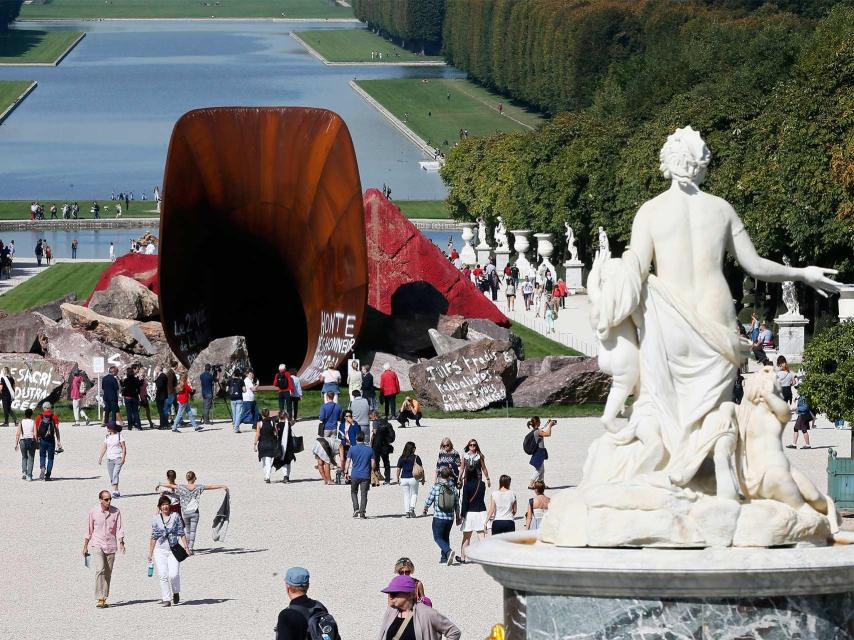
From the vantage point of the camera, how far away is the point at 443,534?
2078 cm

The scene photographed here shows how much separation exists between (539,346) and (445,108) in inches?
3984

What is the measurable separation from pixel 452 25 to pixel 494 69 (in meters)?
22.6

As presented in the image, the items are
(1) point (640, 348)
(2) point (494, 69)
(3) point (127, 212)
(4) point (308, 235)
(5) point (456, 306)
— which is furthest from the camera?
(2) point (494, 69)

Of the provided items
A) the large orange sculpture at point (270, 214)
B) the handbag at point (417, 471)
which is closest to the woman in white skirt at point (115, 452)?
the handbag at point (417, 471)

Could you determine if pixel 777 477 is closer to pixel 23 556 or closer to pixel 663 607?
pixel 663 607

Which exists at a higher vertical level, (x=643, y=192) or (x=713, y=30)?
(x=713, y=30)

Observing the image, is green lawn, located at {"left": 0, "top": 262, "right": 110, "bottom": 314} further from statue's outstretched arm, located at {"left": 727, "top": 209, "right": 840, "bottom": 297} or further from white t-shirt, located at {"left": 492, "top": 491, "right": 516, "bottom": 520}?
statue's outstretched arm, located at {"left": 727, "top": 209, "right": 840, "bottom": 297}

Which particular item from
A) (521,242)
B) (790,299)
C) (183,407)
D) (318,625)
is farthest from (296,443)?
(521,242)

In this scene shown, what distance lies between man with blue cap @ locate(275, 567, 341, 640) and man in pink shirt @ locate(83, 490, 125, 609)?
658 centimetres

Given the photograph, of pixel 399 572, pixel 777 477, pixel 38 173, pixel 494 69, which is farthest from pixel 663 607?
pixel 494 69

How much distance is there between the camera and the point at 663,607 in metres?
10.8

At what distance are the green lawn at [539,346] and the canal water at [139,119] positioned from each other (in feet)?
206

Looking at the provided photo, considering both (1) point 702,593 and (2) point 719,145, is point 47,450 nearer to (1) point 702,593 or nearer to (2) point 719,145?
(1) point 702,593

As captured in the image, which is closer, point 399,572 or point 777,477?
point 777,477
